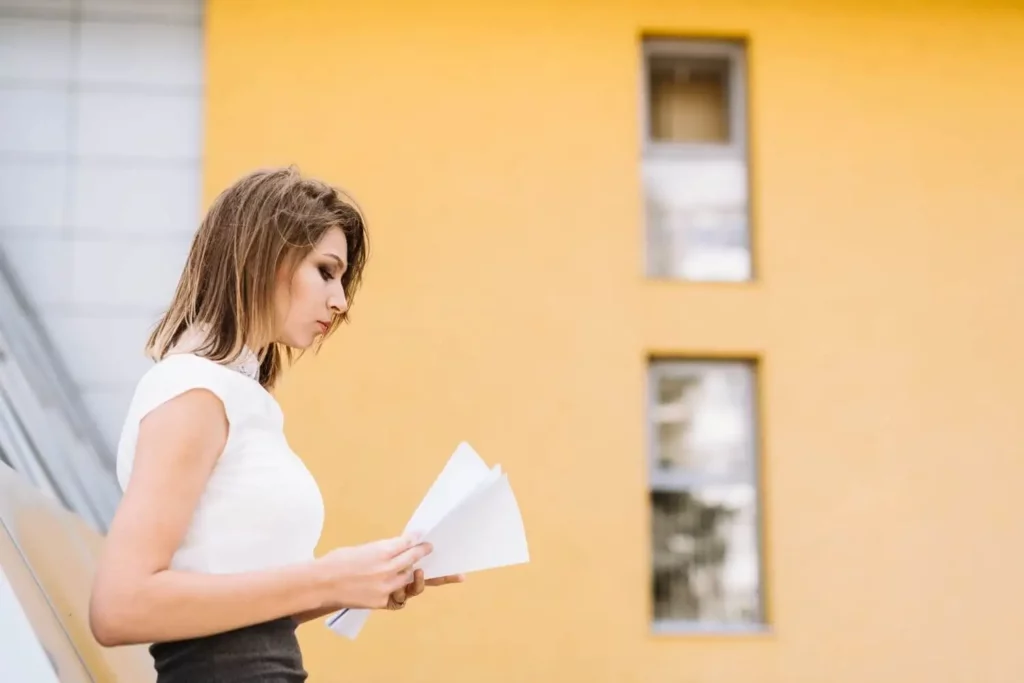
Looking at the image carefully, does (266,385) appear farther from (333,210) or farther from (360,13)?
(360,13)

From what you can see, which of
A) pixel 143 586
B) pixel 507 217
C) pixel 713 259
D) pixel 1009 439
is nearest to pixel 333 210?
pixel 143 586

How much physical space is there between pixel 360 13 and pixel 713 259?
5.67 ft

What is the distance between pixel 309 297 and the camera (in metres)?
1.39

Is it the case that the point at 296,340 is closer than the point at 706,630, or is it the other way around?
the point at 296,340

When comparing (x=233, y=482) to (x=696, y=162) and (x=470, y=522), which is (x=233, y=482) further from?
(x=696, y=162)

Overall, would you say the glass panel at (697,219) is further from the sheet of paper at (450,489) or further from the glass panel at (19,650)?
the glass panel at (19,650)

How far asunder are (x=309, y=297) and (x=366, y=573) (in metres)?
0.32

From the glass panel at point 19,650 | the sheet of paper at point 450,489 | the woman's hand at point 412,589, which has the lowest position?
the glass panel at point 19,650

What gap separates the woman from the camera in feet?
3.78

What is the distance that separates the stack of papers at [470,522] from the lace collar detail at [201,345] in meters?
0.27

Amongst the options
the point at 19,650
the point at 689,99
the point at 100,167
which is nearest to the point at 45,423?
the point at 100,167

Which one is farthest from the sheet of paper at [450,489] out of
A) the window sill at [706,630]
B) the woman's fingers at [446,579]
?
the window sill at [706,630]

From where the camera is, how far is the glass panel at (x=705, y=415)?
4914 millimetres

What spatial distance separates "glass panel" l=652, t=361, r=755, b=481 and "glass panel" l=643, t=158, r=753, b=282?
15.6 inches
